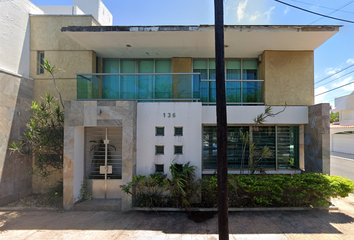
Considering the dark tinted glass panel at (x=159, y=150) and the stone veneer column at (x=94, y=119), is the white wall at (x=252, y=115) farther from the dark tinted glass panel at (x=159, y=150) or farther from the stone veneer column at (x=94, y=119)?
the stone veneer column at (x=94, y=119)

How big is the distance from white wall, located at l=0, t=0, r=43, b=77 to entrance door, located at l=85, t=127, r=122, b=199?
154 inches

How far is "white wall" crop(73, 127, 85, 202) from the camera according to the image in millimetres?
6230

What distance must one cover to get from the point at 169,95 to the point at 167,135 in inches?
56.9

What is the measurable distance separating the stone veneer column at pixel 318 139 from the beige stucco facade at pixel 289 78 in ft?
2.45

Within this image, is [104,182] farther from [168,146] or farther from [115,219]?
[168,146]

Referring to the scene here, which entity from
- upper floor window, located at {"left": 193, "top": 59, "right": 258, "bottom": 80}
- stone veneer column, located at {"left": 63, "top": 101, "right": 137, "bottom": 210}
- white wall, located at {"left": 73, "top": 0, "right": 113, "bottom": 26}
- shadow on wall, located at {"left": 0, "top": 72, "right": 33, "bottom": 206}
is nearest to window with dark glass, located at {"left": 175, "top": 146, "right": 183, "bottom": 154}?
stone veneer column, located at {"left": 63, "top": 101, "right": 137, "bottom": 210}

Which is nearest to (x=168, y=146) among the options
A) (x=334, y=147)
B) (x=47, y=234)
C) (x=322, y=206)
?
(x=47, y=234)

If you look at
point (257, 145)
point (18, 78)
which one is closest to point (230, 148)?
point (257, 145)

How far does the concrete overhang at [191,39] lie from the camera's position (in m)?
6.44

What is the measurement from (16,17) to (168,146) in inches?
309

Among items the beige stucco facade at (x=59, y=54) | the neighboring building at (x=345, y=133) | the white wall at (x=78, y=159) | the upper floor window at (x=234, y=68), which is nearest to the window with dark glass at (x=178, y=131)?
the upper floor window at (x=234, y=68)

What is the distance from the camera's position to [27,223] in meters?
5.40

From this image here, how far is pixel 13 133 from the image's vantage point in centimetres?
681

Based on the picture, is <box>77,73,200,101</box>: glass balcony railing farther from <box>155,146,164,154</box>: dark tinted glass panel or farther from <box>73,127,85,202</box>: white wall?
<box>155,146,164,154</box>: dark tinted glass panel
